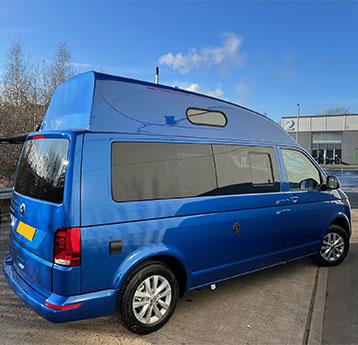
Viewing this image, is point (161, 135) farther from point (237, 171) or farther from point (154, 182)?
point (237, 171)

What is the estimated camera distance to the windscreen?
2678 mm

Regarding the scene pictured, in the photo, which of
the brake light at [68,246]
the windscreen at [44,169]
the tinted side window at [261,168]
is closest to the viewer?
the brake light at [68,246]

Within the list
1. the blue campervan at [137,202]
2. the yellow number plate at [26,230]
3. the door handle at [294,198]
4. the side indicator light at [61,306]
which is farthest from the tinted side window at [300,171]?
the yellow number plate at [26,230]

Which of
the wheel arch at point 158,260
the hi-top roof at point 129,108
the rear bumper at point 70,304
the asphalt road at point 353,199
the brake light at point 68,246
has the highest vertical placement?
the hi-top roof at point 129,108

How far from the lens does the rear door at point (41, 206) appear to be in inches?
102

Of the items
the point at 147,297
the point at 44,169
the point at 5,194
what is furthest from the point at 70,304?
the point at 5,194

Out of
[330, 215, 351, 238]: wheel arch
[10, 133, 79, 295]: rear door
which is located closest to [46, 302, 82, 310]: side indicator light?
[10, 133, 79, 295]: rear door

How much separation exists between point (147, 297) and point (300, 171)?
272cm

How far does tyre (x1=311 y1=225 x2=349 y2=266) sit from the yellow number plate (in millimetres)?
3997

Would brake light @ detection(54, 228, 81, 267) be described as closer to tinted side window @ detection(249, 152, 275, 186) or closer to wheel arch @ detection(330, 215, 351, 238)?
tinted side window @ detection(249, 152, 275, 186)

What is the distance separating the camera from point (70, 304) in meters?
2.54

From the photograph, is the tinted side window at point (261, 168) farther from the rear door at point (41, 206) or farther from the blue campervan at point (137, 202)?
the rear door at point (41, 206)

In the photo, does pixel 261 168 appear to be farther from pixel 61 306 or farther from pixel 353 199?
pixel 353 199

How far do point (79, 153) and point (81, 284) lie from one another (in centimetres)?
105
